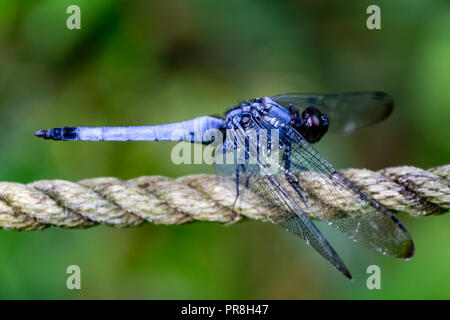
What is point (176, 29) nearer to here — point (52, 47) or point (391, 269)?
point (52, 47)

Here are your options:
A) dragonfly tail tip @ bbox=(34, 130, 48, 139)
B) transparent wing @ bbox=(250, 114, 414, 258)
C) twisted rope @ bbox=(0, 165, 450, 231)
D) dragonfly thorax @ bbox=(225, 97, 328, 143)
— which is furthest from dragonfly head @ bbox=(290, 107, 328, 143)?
dragonfly tail tip @ bbox=(34, 130, 48, 139)

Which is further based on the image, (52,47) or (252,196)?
(52,47)

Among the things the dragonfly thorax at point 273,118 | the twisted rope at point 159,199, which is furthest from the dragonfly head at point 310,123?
the twisted rope at point 159,199

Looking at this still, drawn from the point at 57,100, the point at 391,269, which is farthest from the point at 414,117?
the point at 57,100

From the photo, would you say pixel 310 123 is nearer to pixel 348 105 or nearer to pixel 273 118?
pixel 273 118

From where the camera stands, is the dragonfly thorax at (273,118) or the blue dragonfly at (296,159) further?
the dragonfly thorax at (273,118)

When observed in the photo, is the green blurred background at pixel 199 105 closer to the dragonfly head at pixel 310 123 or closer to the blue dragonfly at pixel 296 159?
the blue dragonfly at pixel 296 159
